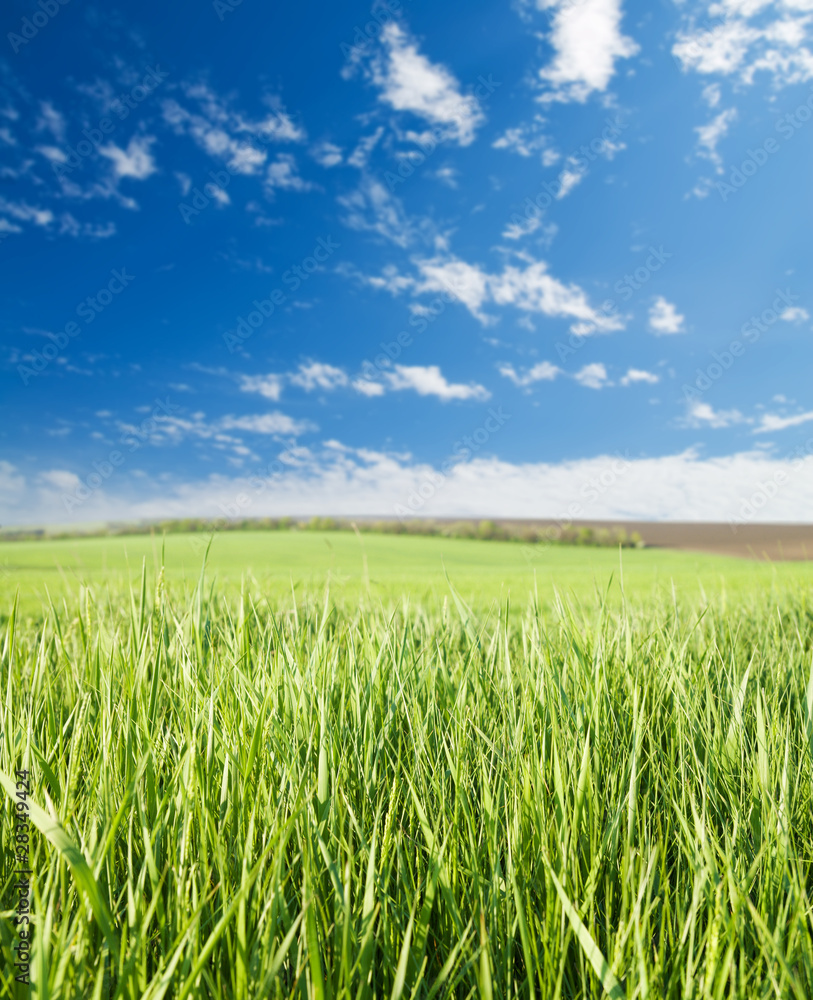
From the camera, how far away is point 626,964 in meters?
1.00

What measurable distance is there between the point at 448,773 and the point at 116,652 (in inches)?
36.1

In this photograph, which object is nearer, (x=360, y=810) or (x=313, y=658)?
(x=360, y=810)

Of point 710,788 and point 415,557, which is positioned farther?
point 415,557

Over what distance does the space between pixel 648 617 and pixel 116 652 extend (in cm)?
249

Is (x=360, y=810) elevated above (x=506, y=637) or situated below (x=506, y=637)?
Result: below

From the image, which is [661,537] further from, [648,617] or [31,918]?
[31,918]

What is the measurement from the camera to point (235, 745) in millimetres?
1244

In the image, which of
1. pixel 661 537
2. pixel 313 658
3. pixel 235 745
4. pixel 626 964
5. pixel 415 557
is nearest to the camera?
pixel 626 964

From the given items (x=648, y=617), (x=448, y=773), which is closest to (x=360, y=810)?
(x=448, y=773)

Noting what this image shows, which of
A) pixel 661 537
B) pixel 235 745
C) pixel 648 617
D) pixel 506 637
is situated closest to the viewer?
pixel 235 745

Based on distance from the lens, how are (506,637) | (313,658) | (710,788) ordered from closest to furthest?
(710,788) → (313,658) → (506,637)

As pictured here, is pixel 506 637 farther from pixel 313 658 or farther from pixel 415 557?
pixel 415 557

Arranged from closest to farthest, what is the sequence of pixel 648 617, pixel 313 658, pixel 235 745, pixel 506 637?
Answer: 1. pixel 235 745
2. pixel 313 658
3. pixel 506 637
4. pixel 648 617

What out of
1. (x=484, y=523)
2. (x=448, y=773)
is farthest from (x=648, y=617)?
(x=484, y=523)
